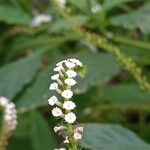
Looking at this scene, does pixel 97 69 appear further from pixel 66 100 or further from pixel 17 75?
pixel 66 100

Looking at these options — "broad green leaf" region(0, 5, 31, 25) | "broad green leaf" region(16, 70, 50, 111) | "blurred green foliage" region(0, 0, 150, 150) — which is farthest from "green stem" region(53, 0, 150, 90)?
"broad green leaf" region(0, 5, 31, 25)

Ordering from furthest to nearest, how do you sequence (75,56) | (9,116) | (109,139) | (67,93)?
(75,56)
(9,116)
(109,139)
(67,93)

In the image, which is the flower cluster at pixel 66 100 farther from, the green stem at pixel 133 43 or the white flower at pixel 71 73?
the green stem at pixel 133 43

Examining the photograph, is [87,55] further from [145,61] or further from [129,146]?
[129,146]

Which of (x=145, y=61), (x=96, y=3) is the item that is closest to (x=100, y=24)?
(x=96, y=3)

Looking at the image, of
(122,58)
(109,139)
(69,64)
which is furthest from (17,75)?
(69,64)

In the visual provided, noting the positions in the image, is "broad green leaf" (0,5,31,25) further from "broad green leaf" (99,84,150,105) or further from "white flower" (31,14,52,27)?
"broad green leaf" (99,84,150,105)
